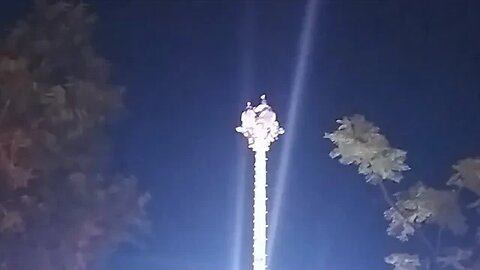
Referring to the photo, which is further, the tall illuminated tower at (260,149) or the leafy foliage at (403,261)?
the leafy foliage at (403,261)

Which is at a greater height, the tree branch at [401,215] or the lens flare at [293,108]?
the lens flare at [293,108]

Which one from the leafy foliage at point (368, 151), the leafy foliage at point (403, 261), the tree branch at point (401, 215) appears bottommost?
the leafy foliage at point (403, 261)

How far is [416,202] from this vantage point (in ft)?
9.05

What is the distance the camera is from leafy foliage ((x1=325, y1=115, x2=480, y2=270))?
2.75m

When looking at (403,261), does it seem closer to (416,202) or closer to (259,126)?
(416,202)

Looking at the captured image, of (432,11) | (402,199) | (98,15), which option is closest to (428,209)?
(402,199)

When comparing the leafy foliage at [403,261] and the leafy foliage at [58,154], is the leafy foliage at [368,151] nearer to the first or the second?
the leafy foliage at [403,261]

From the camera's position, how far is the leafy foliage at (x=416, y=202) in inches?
108

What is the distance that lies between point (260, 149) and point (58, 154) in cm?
56

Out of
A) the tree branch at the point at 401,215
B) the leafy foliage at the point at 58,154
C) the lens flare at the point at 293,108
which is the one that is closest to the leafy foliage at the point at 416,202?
the tree branch at the point at 401,215

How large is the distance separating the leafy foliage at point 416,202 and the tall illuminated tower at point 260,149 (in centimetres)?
22

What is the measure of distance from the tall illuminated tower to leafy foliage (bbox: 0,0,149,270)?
1.03 feet

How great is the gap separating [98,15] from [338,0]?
63 cm

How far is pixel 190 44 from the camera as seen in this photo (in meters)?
2.88
